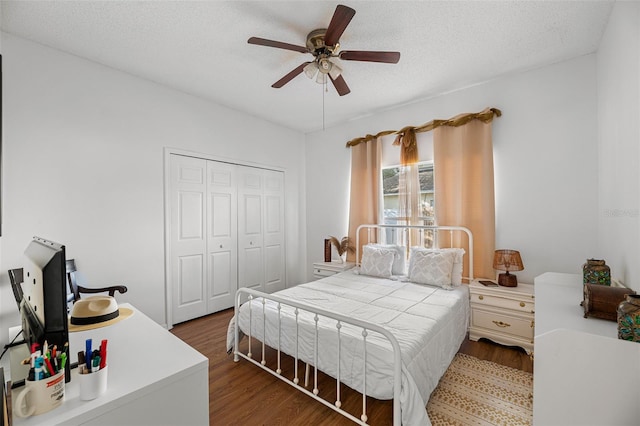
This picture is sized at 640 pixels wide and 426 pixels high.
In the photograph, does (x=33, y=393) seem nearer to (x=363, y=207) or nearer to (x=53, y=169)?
(x=53, y=169)

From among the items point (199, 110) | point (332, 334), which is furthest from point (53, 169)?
point (332, 334)

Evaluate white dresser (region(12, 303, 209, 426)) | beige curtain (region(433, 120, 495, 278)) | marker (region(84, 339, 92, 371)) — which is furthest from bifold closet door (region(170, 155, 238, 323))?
beige curtain (region(433, 120, 495, 278))

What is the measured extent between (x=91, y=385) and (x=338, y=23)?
2148 millimetres

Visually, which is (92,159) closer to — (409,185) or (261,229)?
(261,229)

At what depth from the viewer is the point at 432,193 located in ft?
11.6

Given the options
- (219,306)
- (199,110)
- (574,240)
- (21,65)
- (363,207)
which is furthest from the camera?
(363,207)

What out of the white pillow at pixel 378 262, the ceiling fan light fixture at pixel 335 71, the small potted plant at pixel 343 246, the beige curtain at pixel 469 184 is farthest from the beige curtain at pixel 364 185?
the ceiling fan light fixture at pixel 335 71

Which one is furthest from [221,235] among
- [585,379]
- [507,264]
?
[585,379]

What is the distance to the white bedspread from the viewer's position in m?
1.62

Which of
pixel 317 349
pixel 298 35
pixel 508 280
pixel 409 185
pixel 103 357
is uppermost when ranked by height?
pixel 298 35

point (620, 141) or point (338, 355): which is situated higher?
point (620, 141)

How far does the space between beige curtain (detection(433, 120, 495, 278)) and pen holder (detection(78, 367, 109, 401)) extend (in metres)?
3.30

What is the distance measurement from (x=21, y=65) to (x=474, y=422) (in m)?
4.38

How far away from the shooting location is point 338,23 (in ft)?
5.76
